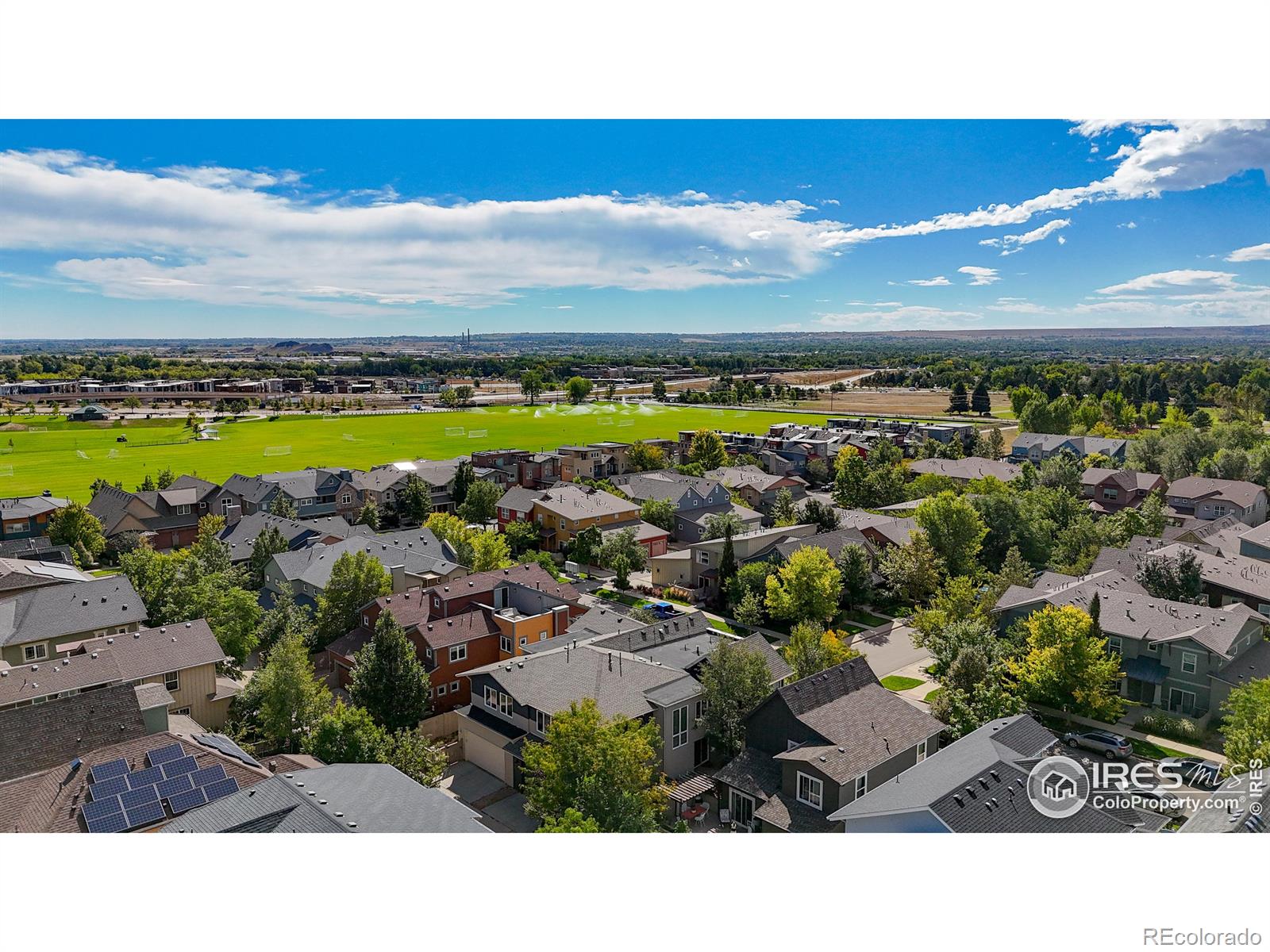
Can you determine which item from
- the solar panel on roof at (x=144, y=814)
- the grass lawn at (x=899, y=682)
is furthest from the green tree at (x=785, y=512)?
the solar panel on roof at (x=144, y=814)

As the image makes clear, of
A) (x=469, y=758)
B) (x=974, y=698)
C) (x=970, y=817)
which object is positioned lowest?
(x=469, y=758)

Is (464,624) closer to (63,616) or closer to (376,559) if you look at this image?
(376,559)

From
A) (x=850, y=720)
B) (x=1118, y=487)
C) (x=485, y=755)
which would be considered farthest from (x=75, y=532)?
(x=1118, y=487)

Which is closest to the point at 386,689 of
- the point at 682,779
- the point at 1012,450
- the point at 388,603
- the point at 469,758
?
the point at 469,758

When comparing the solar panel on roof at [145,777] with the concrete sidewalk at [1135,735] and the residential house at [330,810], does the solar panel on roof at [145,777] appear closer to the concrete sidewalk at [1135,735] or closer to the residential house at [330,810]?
the residential house at [330,810]

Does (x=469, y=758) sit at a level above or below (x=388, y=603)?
below

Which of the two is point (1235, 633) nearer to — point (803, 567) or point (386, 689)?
point (803, 567)

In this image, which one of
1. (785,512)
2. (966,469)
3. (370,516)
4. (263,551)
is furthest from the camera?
(966,469)
